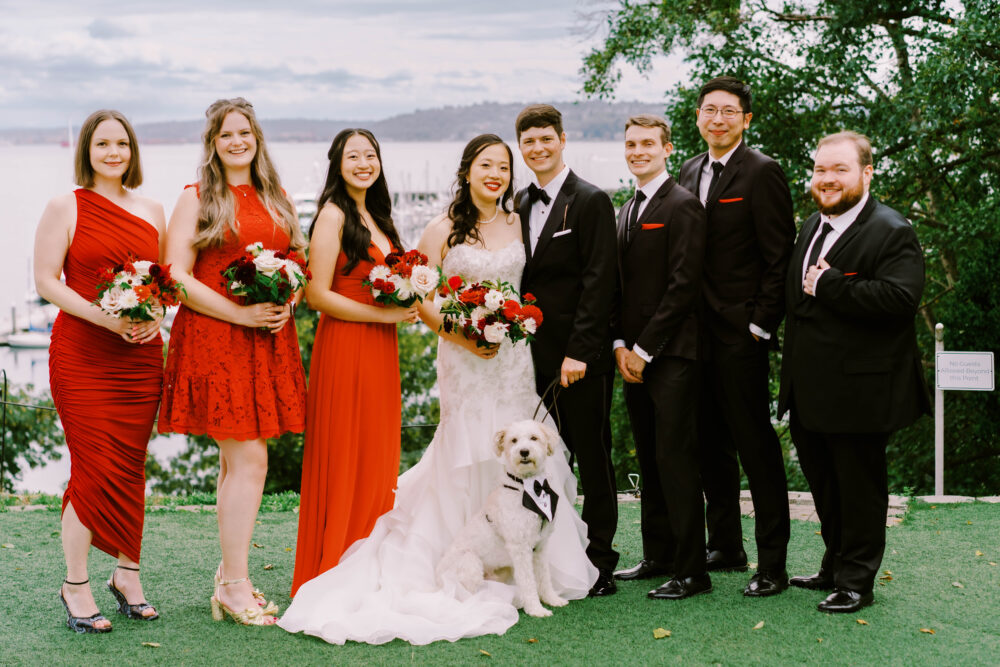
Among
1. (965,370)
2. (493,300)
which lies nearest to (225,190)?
(493,300)

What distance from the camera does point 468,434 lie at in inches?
214

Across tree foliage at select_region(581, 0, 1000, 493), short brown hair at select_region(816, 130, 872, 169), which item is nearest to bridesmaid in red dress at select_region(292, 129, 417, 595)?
short brown hair at select_region(816, 130, 872, 169)

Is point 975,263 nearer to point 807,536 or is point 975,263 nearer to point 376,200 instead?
point 807,536

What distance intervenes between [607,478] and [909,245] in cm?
212

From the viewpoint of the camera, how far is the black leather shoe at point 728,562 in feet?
19.2

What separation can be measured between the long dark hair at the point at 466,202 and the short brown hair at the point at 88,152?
179 cm

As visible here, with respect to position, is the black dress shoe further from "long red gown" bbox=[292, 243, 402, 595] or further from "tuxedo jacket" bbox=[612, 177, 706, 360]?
"long red gown" bbox=[292, 243, 402, 595]

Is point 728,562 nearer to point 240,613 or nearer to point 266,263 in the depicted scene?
point 240,613

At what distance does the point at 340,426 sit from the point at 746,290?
8.06 ft

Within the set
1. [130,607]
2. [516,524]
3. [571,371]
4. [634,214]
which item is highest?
[634,214]

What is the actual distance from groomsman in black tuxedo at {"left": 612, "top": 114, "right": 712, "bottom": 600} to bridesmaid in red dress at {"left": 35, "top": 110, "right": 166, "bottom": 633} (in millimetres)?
2647

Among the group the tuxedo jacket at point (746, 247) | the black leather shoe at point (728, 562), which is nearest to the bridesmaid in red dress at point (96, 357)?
the tuxedo jacket at point (746, 247)

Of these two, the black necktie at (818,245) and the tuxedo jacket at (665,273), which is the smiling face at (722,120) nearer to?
the tuxedo jacket at (665,273)

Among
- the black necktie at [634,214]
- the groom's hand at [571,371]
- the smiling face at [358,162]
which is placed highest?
the smiling face at [358,162]
